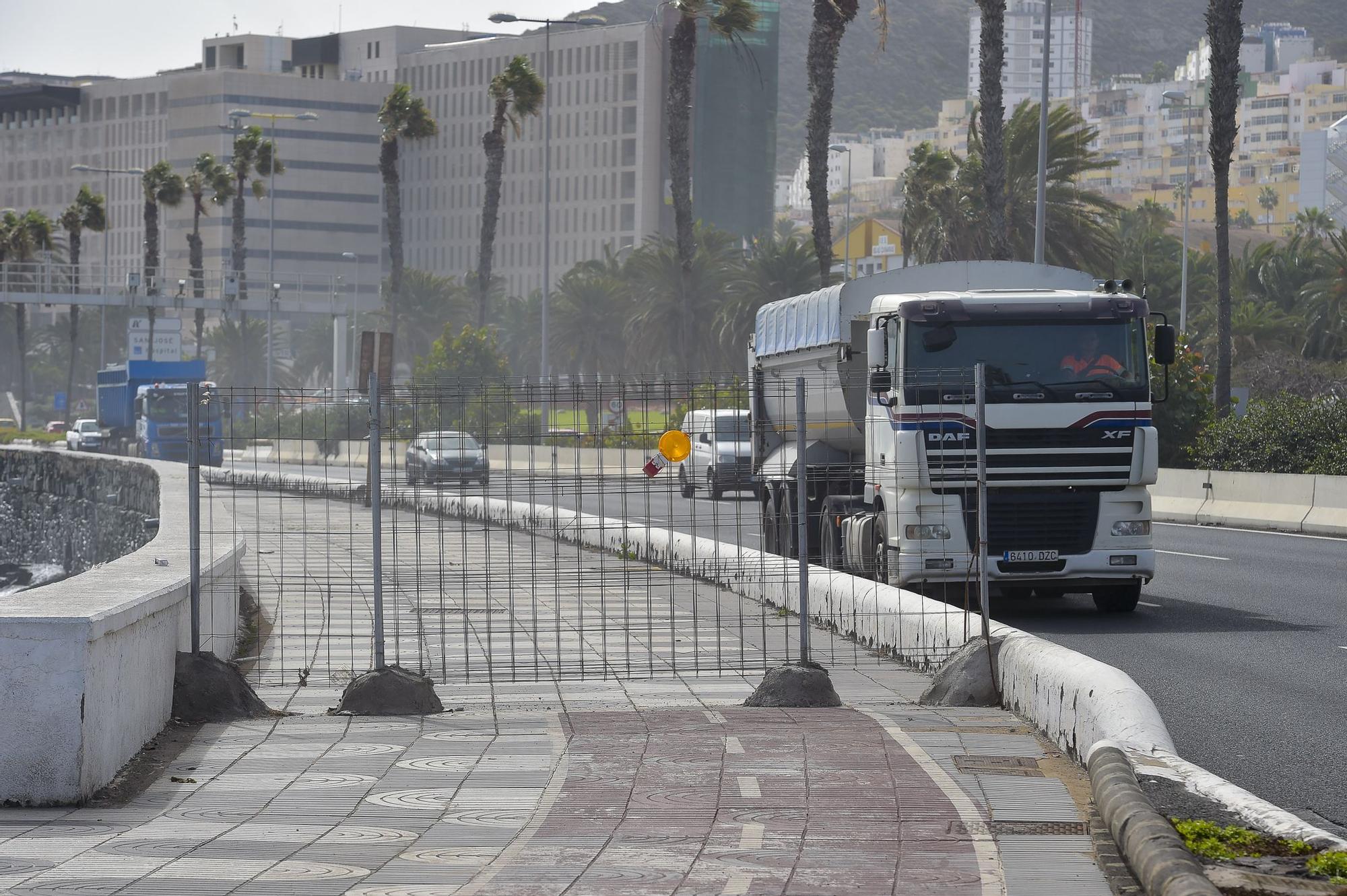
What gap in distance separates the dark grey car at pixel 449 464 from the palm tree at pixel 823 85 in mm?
27951

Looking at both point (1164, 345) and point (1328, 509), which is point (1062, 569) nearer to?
point (1164, 345)

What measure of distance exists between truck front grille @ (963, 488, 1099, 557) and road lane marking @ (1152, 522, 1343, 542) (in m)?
12.0

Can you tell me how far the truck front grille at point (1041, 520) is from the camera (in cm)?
1573

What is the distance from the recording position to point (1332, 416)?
32.0 metres

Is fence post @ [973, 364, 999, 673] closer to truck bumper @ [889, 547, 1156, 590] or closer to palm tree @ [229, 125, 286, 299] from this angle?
truck bumper @ [889, 547, 1156, 590]

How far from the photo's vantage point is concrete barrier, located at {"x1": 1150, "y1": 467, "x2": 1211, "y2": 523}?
31.4m

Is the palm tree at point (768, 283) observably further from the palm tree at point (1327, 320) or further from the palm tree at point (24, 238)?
the palm tree at point (24, 238)

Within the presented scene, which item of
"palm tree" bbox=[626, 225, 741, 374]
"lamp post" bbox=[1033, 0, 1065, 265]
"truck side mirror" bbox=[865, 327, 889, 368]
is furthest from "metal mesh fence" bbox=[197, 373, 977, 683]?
"palm tree" bbox=[626, 225, 741, 374]

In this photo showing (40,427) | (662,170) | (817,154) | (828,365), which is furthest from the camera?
(662,170)

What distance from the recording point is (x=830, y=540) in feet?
58.9

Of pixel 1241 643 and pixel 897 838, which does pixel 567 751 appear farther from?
pixel 1241 643

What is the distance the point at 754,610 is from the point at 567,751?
7.80 metres

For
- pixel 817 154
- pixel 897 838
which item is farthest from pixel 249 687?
pixel 817 154

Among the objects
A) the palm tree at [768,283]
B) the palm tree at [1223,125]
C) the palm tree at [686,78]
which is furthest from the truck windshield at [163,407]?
the palm tree at [1223,125]
